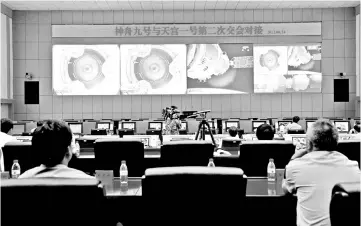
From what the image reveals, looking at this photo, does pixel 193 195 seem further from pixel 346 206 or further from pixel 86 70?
pixel 86 70

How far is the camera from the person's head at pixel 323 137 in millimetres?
2244

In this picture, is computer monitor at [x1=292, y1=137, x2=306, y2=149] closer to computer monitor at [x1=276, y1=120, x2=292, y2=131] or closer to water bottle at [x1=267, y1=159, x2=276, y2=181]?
water bottle at [x1=267, y1=159, x2=276, y2=181]

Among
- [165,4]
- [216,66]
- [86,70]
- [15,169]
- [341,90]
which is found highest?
[165,4]

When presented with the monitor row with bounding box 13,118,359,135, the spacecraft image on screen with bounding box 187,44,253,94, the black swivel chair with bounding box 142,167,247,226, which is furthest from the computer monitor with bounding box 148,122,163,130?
the black swivel chair with bounding box 142,167,247,226

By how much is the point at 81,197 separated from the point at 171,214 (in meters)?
0.43

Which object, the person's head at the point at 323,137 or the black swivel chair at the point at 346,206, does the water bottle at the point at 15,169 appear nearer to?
the person's head at the point at 323,137

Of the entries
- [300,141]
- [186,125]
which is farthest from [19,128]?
[300,141]

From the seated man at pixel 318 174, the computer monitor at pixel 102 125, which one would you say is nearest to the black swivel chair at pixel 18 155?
the seated man at pixel 318 174

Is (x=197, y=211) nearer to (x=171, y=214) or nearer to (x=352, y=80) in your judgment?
(x=171, y=214)

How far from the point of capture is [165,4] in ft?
37.3

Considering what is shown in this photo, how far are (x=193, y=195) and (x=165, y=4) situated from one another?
10.2 meters

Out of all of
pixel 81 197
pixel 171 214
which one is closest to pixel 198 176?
pixel 171 214

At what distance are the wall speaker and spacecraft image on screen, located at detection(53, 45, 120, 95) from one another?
613 cm

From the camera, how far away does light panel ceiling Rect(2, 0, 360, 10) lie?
11.2 metres
